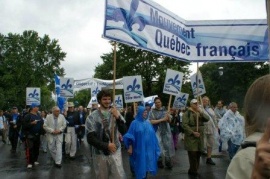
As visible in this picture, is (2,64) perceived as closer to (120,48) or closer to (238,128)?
(120,48)

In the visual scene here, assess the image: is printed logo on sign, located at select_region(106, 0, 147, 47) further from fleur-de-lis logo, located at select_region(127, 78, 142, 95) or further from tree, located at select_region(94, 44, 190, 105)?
tree, located at select_region(94, 44, 190, 105)

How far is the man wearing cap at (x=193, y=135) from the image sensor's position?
866cm

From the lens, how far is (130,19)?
5523 mm

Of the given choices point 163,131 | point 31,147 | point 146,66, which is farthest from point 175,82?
point 146,66

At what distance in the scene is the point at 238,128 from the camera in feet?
31.4

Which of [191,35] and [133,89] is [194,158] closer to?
[191,35]

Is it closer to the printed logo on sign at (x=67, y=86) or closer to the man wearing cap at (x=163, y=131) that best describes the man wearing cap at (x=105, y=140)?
the man wearing cap at (x=163, y=131)

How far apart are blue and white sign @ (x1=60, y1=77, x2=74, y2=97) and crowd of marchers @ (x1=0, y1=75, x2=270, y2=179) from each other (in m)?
2.13

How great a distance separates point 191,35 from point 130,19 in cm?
156

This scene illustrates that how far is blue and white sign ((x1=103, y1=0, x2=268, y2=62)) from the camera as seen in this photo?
5664 millimetres

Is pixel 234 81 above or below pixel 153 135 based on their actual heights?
above

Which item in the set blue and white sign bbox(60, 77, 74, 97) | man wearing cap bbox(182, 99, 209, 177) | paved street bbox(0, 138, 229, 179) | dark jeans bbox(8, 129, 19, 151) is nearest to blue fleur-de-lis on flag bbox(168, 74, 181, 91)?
man wearing cap bbox(182, 99, 209, 177)

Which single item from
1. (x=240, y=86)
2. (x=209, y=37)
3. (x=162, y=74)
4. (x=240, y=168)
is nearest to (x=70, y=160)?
(x=209, y=37)

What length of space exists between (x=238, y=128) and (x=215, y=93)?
180ft
